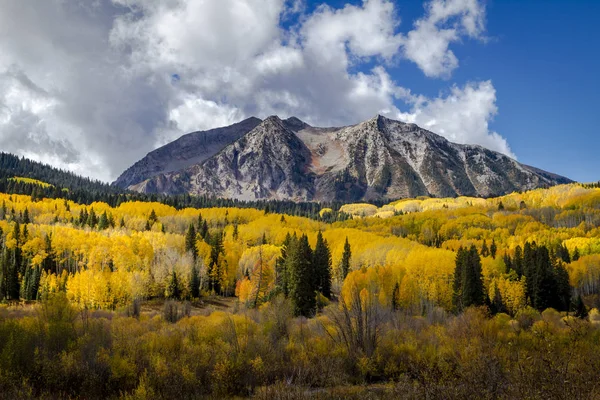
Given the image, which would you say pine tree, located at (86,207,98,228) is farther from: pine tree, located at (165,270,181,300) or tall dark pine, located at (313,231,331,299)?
tall dark pine, located at (313,231,331,299)

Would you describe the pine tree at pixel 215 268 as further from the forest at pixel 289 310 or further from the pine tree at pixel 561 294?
the pine tree at pixel 561 294

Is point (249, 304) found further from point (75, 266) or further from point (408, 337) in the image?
point (75, 266)

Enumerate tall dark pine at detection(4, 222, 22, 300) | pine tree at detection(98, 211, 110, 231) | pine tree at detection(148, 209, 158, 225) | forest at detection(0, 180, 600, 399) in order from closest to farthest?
forest at detection(0, 180, 600, 399), tall dark pine at detection(4, 222, 22, 300), pine tree at detection(98, 211, 110, 231), pine tree at detection(148, 209, 158, 225)

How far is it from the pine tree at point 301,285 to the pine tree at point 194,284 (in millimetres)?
27986

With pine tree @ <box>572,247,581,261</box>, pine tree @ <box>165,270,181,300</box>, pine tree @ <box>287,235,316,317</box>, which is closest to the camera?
pine tree @ <box>287,235,316,317</box>

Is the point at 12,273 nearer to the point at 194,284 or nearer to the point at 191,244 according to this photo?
the point at 194,284

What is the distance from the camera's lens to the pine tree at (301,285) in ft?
206

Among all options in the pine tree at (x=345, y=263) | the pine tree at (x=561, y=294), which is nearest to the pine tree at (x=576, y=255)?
the pine tree at (x=561, y=294)

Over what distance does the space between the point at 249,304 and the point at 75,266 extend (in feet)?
149

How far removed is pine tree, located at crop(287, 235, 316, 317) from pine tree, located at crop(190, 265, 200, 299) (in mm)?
27986

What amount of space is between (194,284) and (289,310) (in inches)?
1707

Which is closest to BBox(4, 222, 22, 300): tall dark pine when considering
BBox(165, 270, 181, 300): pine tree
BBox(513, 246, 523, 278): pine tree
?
BBox(165, 270, 181, 300): pine tree

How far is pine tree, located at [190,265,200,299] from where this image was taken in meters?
85.3

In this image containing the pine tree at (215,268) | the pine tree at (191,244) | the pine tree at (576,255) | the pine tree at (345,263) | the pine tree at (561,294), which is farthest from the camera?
the pine tree at (576,255)
